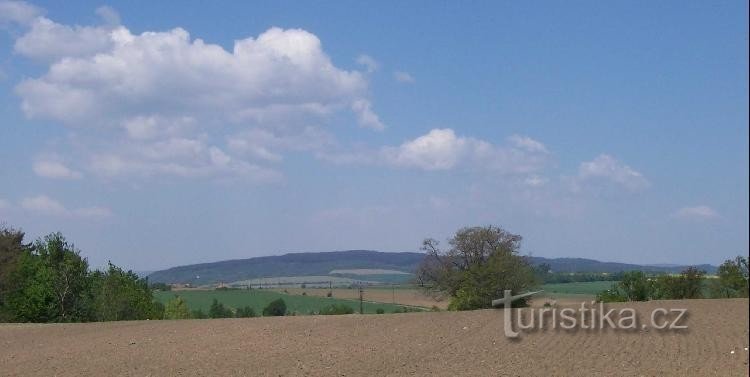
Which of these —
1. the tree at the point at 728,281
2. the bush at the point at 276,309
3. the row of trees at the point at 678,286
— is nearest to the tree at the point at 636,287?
the row of trees at the point at 678,286

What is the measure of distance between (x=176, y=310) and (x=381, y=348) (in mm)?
46094

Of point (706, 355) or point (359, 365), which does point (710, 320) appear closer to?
point (706, 355)

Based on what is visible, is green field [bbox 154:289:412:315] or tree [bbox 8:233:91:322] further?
green field [bbox 154:289:412:315]

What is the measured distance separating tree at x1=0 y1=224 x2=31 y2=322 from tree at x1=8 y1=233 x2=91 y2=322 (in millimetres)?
592

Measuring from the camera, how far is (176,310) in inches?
2820

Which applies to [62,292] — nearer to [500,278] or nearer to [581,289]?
[500,278]

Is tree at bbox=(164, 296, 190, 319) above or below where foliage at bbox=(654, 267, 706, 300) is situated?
below

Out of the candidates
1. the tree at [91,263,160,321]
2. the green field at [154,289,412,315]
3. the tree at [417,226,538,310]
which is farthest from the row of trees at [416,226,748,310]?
the tree at [91,263,160,321]

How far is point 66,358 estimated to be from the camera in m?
28.5

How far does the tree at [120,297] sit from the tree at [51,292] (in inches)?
46.5

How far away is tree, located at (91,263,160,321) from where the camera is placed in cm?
6059

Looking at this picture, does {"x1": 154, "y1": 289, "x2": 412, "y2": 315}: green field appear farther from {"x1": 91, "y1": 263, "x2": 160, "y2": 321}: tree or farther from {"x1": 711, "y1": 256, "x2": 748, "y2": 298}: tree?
{"x1": 711, "y1": 256, "x2": 748, "y2": 298}: tree

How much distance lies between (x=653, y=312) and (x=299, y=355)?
15.5 m

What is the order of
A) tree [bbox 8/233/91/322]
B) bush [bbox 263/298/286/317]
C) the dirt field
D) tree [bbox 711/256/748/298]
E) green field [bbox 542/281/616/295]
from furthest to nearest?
bush [bbox 263/298/286/317] → green field [bbox 542/281/616/295] → tree [bbox 8/233/91/322] → tree [bbox 711/256/748/298] → the dirt field
